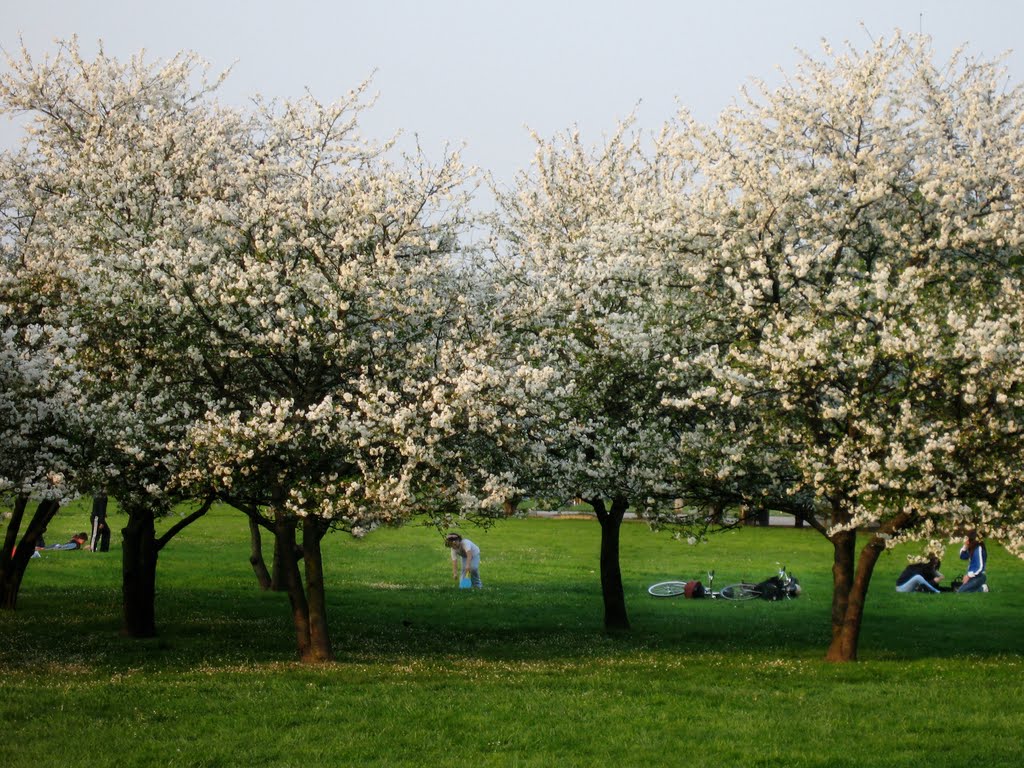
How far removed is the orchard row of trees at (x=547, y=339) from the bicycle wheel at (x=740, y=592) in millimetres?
10868

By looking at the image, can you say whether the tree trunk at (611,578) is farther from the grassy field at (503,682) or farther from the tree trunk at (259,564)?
the tree trunk at (259,564)

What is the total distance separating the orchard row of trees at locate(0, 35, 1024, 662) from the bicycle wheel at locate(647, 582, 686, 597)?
37.7 ft

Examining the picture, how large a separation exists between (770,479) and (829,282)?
3796 millimetres

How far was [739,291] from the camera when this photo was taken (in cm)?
1938

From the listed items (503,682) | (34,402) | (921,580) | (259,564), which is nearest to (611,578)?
(503,682)

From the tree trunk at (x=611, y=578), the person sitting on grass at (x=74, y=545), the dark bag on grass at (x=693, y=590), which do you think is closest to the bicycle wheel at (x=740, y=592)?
the dark bag on grass at (x=693, y=590)

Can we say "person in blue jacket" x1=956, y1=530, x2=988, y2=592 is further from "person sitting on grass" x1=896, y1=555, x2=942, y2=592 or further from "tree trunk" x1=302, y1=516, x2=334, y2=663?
"tree trunk" x1=302, y1=516, x2=334, y2=663

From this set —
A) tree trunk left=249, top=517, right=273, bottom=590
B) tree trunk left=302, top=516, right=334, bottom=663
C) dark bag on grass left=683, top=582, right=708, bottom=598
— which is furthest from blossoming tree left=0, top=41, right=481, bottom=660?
dark bag on grass left=683, top=582, right=708, bottom=598

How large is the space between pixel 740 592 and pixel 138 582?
17.7 meters

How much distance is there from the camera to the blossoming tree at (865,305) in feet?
56.9

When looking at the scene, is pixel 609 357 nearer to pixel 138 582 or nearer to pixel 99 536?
pixel 138 582

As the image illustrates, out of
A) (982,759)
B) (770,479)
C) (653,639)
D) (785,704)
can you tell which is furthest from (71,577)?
(982,759)

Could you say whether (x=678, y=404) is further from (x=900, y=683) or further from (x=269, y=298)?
(x=269, y=298)

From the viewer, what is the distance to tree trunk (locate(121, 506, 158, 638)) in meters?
23.7
